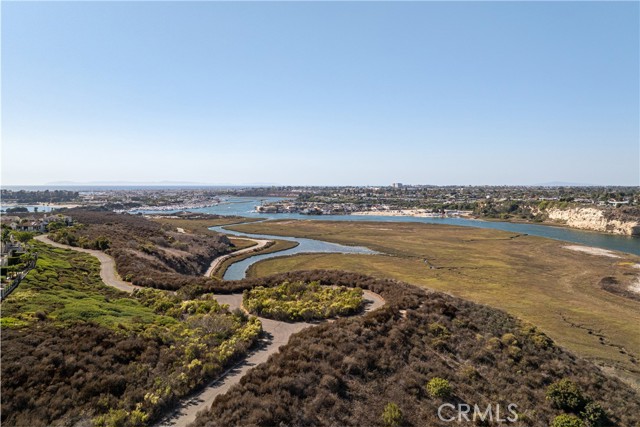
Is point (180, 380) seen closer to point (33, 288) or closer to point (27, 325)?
point (27, 325)

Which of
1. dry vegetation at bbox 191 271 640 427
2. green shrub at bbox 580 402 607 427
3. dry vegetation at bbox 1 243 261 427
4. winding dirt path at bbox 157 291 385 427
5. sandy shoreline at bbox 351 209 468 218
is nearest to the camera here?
dry vegetation at bbox 1 243 261 427

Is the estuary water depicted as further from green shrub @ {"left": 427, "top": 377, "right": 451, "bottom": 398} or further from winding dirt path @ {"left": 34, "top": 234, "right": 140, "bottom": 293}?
green shrub @ {"left": 427, "top": 377, "right": 451, "bottom": 398}

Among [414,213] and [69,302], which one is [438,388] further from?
[414,213]

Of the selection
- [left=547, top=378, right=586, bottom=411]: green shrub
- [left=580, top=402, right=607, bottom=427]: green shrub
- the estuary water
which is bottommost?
the estuary water

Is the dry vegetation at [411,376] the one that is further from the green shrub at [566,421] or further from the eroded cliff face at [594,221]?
the eroded cliff face at [594,221]

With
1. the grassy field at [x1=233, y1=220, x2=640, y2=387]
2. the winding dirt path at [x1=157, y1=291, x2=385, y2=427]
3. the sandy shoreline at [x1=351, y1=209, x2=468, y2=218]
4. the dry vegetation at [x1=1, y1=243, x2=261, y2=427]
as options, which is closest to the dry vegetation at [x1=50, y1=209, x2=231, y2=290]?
the dry vegetation at [x1=1, y1=243, x2=261, y2=427]
